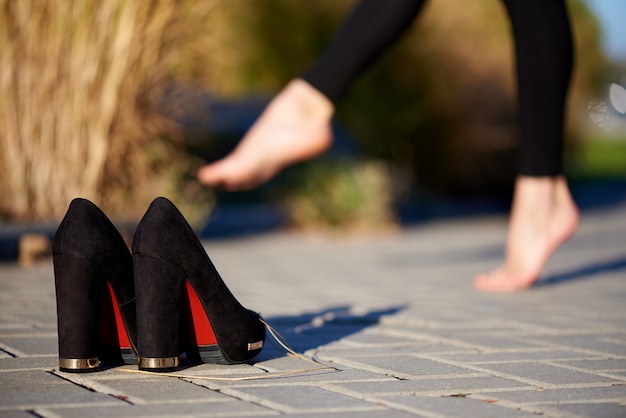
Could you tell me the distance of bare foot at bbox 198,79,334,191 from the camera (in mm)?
3475

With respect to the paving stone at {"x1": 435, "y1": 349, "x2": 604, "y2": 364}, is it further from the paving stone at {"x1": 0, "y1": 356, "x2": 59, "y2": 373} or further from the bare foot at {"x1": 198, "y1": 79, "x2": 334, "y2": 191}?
the paving stone at {"x1": 0, "y1": 356, "x2": 59, "y2": 373}

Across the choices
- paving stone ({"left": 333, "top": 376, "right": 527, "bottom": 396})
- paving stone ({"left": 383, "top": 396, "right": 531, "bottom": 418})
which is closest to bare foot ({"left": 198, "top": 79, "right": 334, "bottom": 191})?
paving stone ({"left": 333, "top": 376, "right": 527, "bottom": 396})

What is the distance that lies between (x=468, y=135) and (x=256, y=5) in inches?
128

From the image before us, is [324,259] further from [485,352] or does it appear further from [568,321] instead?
[485,352]

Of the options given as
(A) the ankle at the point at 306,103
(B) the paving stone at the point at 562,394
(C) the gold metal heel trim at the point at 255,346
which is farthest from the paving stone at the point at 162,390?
(A) the ankle at the point at 306,103

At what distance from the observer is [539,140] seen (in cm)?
413

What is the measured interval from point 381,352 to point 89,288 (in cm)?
97

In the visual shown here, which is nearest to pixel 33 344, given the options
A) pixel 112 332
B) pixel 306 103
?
pixel 112 332

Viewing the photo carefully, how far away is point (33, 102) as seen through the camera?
509cm

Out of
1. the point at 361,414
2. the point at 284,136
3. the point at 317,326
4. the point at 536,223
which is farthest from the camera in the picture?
the point at 536,223

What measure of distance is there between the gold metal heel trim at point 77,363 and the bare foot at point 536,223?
7.61 feet

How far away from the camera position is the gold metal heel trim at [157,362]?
101 inches

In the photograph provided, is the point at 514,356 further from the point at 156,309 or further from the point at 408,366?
the point at 156,309

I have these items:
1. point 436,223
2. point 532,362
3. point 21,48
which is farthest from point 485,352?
point 436,223
